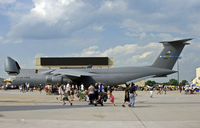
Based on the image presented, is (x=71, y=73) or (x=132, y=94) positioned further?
(x=71, y=73)

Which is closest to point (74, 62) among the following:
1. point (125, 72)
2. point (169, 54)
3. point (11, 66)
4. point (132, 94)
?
point (11, 66)

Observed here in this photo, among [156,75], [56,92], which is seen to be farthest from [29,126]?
[156,75]

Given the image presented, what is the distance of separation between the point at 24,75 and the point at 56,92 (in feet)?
46.9

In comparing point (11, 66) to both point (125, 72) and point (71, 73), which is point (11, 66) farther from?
point (125, 72)

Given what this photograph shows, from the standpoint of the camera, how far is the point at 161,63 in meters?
39.2

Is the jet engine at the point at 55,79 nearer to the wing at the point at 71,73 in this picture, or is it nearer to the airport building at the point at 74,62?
the wing at the point at 71,73

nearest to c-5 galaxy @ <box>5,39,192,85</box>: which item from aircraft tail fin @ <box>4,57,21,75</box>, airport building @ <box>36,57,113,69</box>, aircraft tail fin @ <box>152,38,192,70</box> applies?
aircraft tail fin @ <box>152,38,192,70</box>

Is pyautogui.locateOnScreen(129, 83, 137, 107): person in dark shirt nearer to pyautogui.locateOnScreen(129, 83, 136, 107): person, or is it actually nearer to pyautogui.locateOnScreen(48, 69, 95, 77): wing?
pyautogui.locateOnScreen(129, 83, 136, 107): person

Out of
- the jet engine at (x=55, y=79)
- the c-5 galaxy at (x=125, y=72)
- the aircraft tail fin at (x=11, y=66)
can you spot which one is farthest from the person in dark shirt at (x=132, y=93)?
the aircraft tail fin at (x=11, y=66)

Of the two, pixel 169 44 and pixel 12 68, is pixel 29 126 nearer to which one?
pixel 169 44

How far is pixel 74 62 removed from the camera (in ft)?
286

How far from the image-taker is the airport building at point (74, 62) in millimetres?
86625

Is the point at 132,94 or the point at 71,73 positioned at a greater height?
the point at 71,73

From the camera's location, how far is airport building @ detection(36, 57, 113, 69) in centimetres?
Answer: 8662
